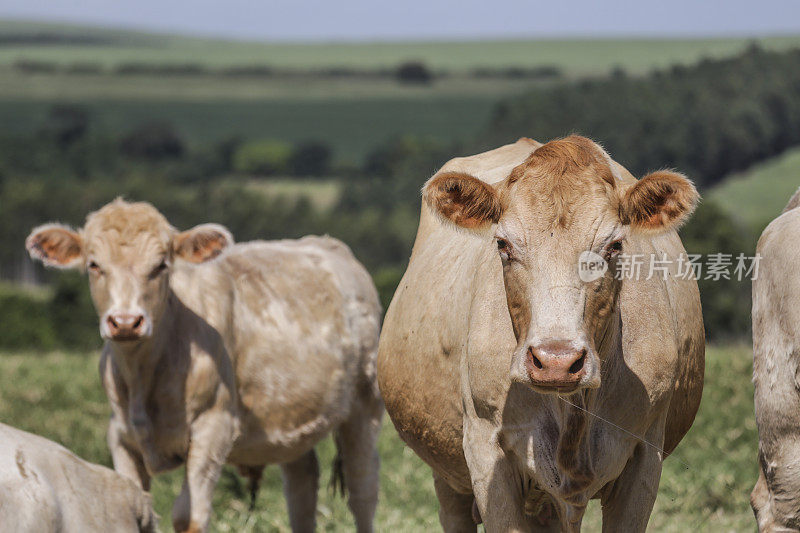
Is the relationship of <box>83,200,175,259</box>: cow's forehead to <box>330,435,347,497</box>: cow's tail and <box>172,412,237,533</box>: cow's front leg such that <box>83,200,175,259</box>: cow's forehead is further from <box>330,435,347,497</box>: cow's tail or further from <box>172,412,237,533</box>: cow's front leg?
<box>330,435,347,497</box>: cow's tail

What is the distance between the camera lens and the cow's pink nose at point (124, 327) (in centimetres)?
618

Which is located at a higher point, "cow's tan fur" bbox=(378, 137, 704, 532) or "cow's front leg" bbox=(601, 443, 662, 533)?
"cow's tan fur" bbox=(378, 137, 704, 532)

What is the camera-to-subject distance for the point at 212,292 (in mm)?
7379

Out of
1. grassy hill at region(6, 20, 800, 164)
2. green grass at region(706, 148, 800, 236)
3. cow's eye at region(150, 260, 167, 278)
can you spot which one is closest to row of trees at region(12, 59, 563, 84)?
grassy hill at region(6, 20, 800, 164)

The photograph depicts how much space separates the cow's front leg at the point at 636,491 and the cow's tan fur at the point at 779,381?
26.8 inches

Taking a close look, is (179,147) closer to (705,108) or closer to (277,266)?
(705,108)

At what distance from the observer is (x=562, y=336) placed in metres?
3.75

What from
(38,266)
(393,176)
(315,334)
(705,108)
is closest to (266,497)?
(315,334)

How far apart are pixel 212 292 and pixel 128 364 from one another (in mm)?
920

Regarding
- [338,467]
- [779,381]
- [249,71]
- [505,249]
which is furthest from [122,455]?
[249,71]

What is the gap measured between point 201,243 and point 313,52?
168 meters

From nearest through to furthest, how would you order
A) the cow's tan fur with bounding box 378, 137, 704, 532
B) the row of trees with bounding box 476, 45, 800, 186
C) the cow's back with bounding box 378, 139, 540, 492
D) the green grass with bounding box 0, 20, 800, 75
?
the cow's tan fur with bounding box 378, 137, 704, 532
the cow's back with bounding box 378, 139, 540, 492
the row of trees with bounding box 476, 45, 800, 186
the green grass with bounding box 0, 20, 800, 75

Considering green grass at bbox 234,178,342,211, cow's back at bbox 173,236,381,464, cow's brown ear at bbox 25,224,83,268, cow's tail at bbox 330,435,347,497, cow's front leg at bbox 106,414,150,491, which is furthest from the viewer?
green grass at bbox 234,178,342,211

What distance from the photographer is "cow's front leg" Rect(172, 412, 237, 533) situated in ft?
21.7
